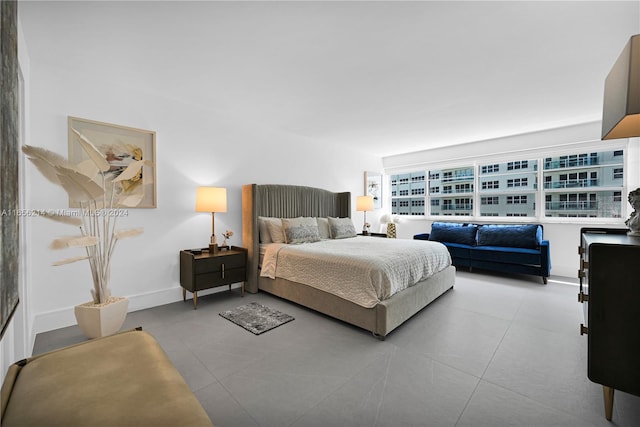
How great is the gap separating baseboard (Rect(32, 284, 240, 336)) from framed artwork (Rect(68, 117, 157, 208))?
3.42 feet

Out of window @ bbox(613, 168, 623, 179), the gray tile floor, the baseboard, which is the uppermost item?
window @ bbox(613, 168, 623, 179)

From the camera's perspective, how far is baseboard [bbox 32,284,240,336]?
258 centimetres

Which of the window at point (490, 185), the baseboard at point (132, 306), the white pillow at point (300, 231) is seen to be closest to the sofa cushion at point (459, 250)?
the window at point (490, 185)

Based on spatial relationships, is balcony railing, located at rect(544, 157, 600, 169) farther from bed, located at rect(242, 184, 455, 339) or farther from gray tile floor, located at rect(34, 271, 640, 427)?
bed, located at rect(242, 184, 455, 339)

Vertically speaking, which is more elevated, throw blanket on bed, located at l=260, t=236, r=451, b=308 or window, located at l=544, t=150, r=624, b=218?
window, located at l=544, t=150, r=624, b=218

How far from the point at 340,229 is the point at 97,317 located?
3277 mm

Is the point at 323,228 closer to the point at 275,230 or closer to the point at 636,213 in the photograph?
the point at 275,230

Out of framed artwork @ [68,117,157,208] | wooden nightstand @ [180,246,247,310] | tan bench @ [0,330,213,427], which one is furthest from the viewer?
wooden nightstand @ [180,246,247,310]

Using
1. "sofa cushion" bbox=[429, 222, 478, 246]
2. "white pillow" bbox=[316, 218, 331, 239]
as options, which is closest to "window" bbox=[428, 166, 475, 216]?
"sofa cushion" bbox=[429, 222, 478, 246]

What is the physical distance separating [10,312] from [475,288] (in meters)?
4.56

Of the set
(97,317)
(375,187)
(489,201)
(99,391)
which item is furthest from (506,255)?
(97,317)

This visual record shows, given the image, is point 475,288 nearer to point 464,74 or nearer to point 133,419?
point 464,74

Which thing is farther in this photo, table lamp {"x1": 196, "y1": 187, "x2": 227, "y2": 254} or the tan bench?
table lamp {"x1": 196, "y1": 187, "x2": 227, "y2": 254}

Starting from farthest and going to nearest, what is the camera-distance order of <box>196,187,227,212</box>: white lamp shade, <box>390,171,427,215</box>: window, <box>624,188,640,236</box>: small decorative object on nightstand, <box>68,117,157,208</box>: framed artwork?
<box>390,171,427,215</box>: window < <box>196,187,227,212</box>: white lamp shade < <box>68,117,157,208</box>: framed artwork < <box>624,188,640,236</box>: small decorative object on nightstand
